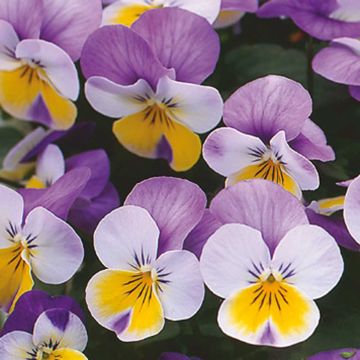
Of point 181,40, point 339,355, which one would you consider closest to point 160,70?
point 181,40

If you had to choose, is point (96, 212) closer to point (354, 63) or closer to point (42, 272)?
point (42, 272)

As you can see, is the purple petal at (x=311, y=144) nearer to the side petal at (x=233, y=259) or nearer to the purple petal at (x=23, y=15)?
the side petal at (x=233, y=259)

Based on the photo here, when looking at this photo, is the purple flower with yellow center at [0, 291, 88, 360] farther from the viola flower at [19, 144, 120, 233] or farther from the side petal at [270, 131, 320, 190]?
the side petal at [270, 131, 320, 190]

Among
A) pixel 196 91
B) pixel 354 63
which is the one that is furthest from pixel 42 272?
pixel 354 63

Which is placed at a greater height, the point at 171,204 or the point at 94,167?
the point at 171,204

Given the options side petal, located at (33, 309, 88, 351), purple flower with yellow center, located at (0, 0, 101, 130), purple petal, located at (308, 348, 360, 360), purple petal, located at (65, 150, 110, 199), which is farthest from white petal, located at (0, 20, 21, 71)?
purple petal, located at (308, 348, 360, 360)

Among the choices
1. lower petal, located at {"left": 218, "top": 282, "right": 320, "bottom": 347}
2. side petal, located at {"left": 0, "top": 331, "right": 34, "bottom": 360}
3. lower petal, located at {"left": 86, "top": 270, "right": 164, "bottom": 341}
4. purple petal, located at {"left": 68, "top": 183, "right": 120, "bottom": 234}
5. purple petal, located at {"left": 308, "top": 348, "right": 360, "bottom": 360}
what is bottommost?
purple petal, located at {"left": 68, "top": 183, "right": 120, "bottom": 234}

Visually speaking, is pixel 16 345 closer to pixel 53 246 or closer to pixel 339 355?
pixel 53 246
